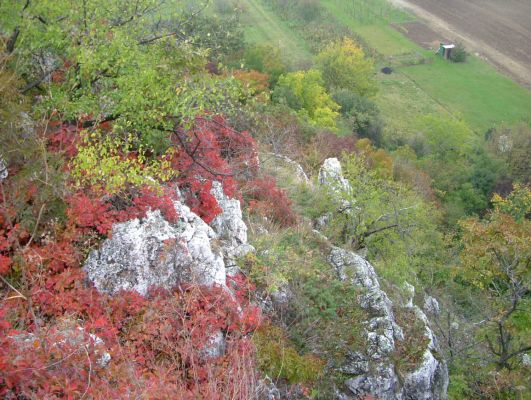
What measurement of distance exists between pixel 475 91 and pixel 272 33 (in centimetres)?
2825

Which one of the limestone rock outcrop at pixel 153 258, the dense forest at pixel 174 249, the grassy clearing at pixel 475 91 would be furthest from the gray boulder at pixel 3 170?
the grassy clearing at pixel 475 91

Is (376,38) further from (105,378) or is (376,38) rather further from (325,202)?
(105,378)

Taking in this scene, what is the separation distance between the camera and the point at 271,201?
53.6 feet

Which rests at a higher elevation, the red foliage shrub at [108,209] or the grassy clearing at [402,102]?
the red foliage shrub at [108,209]

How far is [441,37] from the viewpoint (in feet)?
242

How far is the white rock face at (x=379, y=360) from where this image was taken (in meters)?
11.5

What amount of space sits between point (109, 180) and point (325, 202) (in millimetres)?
10135

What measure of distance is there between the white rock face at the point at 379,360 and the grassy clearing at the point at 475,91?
4678 centimetres

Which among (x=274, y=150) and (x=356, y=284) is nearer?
(x=356, y=284)

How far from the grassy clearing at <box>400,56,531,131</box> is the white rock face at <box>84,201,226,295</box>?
5108 centimetres

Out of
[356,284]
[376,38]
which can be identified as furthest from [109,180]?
[376,38]

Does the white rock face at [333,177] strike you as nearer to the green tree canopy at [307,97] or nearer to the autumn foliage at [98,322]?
the autumn foliage at [98,322]

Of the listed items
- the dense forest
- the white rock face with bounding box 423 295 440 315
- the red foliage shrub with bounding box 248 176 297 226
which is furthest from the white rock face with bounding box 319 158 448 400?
the white rock face with bounding box 423 295 440 315

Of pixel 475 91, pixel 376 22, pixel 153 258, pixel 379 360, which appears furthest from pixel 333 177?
pixel 376 22
